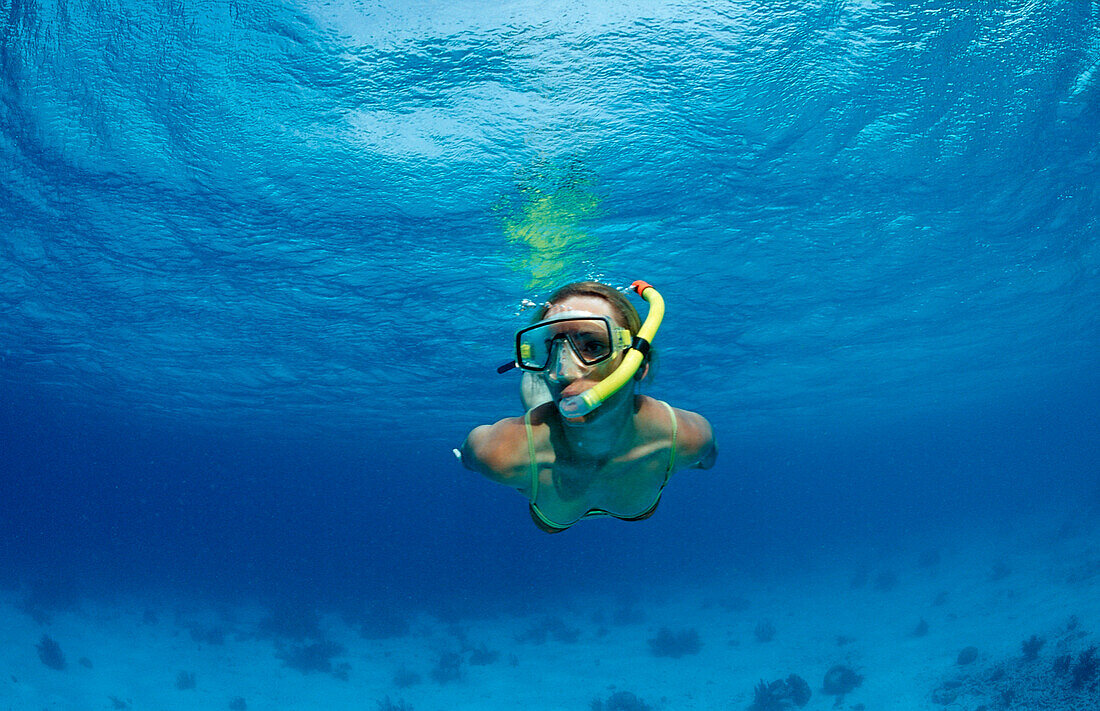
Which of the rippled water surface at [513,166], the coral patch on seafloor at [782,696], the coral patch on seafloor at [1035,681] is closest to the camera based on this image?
the rippled water surface at [513,166]

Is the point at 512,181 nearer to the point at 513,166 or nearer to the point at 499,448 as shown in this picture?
the point at 513,166

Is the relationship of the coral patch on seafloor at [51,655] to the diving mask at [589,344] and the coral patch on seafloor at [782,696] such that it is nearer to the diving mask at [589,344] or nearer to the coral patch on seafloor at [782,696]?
the coral patch on seafloor at [782,696]

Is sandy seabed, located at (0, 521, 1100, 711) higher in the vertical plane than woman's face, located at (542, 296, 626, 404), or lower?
higher

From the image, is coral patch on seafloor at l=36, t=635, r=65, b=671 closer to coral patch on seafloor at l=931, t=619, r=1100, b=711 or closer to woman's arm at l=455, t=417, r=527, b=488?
woman's arm at l=455, t=417, r=527, b=488

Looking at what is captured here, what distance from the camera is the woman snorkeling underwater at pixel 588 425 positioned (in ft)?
10.0

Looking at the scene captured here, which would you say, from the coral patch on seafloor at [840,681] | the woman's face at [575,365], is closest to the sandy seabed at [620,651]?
the coral patch on seafloor at [840,681]

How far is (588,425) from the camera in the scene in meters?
3.25

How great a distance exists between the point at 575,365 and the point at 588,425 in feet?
1.24

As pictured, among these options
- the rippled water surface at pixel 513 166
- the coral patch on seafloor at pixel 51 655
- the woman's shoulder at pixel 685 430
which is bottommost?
the woman's shoulder at pixel 685 430

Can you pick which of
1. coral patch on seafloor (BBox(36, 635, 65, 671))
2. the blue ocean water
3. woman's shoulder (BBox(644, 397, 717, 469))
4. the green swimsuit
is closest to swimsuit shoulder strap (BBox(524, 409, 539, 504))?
the green swimsuit

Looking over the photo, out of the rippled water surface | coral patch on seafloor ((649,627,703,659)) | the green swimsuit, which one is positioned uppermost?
the rippled water surface

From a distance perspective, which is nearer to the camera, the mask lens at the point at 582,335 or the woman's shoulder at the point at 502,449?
the mask lens at the point at 582,335

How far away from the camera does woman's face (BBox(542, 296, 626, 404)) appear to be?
303 cm

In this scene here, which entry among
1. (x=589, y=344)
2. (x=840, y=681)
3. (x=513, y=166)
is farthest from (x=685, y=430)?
(x=840, y=681)
